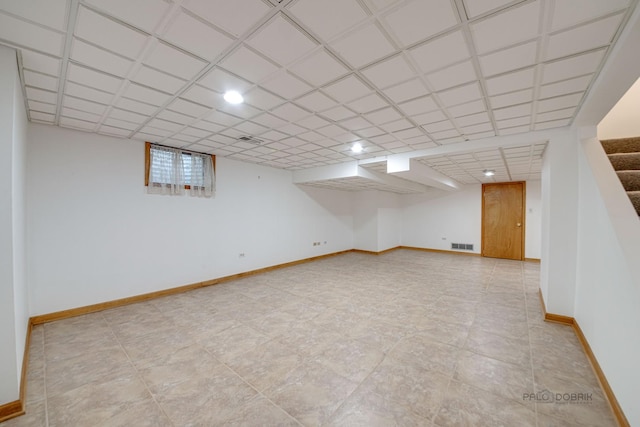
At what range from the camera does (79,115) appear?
2.95 m

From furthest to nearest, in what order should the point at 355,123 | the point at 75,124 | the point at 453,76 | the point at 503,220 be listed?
1. the point at 503,220
2. the point at 75,124
3. the point at 355,123
4. the point at 453,76

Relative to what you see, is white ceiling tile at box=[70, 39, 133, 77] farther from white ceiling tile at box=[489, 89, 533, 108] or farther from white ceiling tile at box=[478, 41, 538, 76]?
white ceiling tile at box=[489, 89, 533, 108]

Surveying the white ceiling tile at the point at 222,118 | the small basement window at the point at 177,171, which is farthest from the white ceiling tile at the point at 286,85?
the small basement window at the point at 177,171

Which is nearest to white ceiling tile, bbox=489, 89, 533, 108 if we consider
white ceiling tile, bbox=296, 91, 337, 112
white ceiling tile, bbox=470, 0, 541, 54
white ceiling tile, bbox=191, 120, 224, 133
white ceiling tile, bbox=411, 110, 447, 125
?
white ceiling tile, bbox=411, 110, 447, 125

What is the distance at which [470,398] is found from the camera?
191cm

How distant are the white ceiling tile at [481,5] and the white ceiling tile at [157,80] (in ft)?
7.40

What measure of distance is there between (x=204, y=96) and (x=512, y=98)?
314cm

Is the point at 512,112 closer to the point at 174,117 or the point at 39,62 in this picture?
the point at 174,117

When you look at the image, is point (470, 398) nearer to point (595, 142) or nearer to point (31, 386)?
point (595, 142)

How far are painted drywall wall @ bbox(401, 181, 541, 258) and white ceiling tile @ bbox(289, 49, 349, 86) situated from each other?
7.87 m

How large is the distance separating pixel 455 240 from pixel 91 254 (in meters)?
9.56

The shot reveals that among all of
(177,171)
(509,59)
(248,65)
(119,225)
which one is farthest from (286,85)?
(119,225)

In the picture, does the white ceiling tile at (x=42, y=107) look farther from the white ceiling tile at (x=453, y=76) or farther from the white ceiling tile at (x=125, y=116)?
the white ceiling tile at (x=453, y=76)

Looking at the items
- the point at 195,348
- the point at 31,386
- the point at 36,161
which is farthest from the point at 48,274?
the point at 195,348
